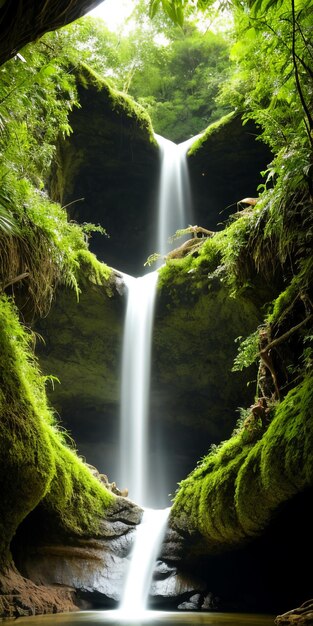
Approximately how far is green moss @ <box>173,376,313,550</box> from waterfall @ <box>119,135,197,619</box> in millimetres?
743

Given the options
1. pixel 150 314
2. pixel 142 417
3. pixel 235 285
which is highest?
pixel 150 314

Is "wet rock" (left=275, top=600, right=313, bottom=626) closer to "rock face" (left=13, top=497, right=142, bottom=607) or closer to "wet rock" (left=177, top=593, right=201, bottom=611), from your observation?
"wet rock" (left=177, top=593, right=201, bottom=611)

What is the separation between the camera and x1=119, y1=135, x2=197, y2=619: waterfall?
6.53 m

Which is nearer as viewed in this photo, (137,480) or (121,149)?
(137,480)

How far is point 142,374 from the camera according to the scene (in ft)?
34.2

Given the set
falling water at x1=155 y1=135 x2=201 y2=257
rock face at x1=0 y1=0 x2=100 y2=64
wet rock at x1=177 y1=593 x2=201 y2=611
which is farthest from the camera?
falling water at x1=155 y1=135 x2=201 y2=257

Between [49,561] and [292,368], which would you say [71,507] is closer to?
[49,561]

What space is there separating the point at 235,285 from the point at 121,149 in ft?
27.2

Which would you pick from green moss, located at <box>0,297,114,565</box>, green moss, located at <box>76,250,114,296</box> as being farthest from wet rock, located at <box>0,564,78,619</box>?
green moss, located at <box>76,250,114,296</box>

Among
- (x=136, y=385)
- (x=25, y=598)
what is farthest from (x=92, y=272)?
(x=25, y=598)

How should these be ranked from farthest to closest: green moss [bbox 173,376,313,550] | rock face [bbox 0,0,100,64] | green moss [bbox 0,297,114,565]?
green moss [bbox 0,297,114,565], green moss [bbox 173,376,313,550], rock face [bbox 0,0,100,64]

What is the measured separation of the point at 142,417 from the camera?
35.9 ft

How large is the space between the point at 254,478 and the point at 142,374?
638 centimetres

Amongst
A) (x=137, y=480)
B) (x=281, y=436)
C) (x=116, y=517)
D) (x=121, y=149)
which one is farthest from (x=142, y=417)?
(x=281, y=436)
